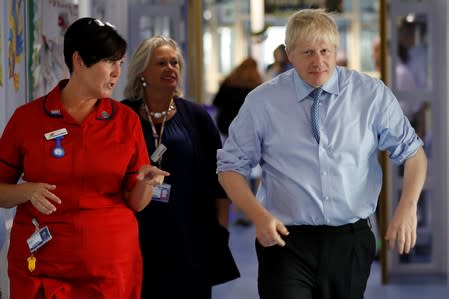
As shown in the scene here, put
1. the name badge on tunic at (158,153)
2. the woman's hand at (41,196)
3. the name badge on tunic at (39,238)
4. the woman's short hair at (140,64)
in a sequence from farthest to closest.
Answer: the woman's short hair at (140,64), the name badge on tunic at (158,153), the name badge on tunic at (39,238), the woman's hand at (41,196)

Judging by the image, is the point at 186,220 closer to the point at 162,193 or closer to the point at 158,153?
the point at 162,193

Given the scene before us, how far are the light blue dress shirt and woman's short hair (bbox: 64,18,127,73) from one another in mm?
485

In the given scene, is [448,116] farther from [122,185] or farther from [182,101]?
[122,185]

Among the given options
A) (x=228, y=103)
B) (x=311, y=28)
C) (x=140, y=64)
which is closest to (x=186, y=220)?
(x=140, y=64)

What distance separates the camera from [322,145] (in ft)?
10.2

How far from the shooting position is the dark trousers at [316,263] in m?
3.10

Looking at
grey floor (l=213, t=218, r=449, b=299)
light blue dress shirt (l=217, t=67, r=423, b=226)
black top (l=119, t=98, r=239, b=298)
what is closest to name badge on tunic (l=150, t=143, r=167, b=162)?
black top (l=119, t=98, r=239, b=298)

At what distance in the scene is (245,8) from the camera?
60.7 feet

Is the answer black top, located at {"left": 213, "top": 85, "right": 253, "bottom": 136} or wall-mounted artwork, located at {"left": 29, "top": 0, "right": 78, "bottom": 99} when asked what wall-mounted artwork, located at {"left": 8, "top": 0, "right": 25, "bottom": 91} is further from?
black top, located at {"left": 213, "top": 85, "right": 253, "bottom": 136}

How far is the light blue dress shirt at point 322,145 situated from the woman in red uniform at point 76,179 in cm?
39

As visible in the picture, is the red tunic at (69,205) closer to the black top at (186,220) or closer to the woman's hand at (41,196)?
the woman's hand at (41,196)

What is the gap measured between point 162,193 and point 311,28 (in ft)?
4.09

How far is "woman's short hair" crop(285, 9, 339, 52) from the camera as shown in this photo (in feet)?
10.1

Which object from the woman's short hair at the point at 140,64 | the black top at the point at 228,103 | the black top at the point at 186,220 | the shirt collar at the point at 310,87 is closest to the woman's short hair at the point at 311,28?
the shirt collar at the point at 310,87
